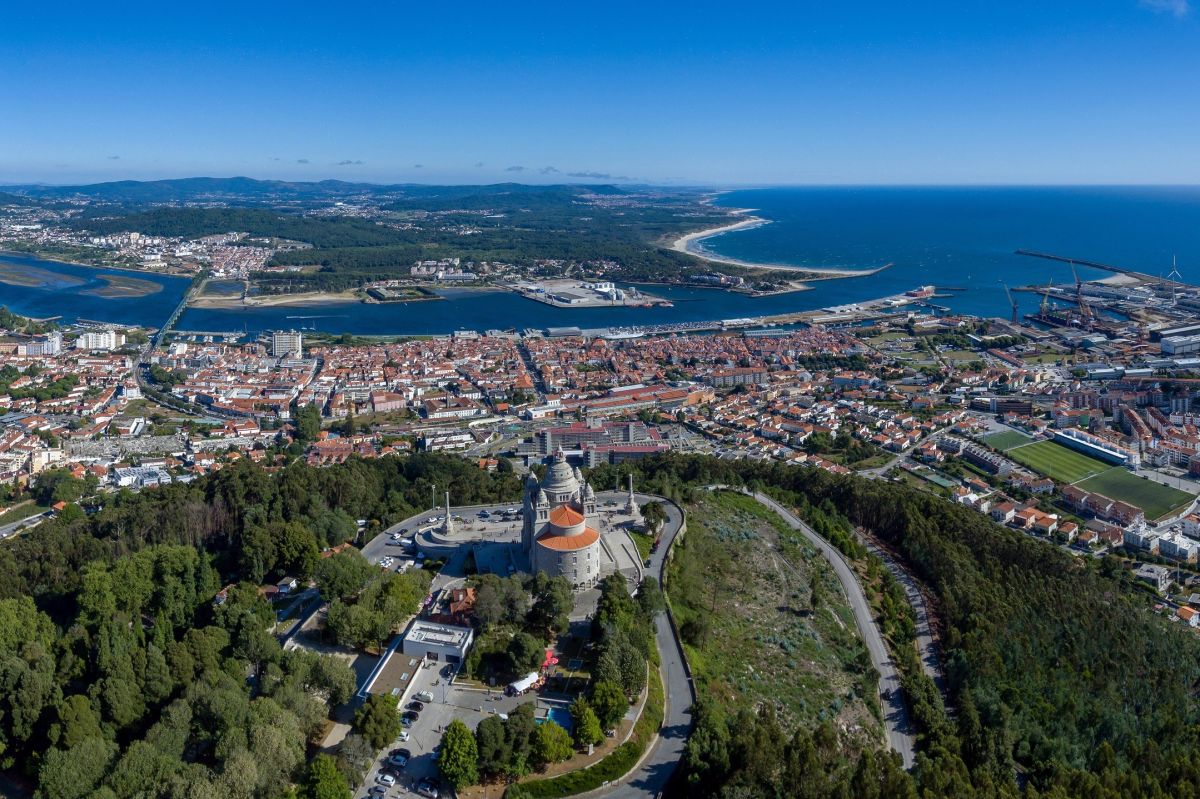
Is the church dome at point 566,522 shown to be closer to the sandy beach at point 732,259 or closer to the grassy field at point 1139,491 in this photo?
the grassy field at point 1139,491

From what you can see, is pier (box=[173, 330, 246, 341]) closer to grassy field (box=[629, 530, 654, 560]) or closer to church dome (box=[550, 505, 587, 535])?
grassy field (box=[629, 530, 654, 560])

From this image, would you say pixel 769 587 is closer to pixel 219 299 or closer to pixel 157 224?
pixel 219 299

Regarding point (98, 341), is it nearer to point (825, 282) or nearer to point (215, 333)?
point (215, 333)

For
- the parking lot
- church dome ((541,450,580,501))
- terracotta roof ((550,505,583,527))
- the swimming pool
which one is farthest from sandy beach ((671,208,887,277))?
the swimming pool

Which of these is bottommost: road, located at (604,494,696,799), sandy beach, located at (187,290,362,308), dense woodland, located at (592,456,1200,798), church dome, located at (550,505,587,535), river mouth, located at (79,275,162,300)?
sandy beach, located at (187,290,362,308)

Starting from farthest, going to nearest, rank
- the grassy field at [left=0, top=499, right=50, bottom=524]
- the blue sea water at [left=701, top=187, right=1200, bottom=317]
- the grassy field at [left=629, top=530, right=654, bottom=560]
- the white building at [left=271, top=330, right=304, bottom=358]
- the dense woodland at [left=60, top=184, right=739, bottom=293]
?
Result: the dense woodland at [left=60, top=184, right=739, bottom=293], the blue sea water at [left=701, top=187, right=1200, bottom=317], the white building at [left=271, top=330, right=304, bottom=358], the grassy field at [left=0, top=499, right=50, bottom=524], the grassy field at [left=629, top=530, right=654, bottom=560]
